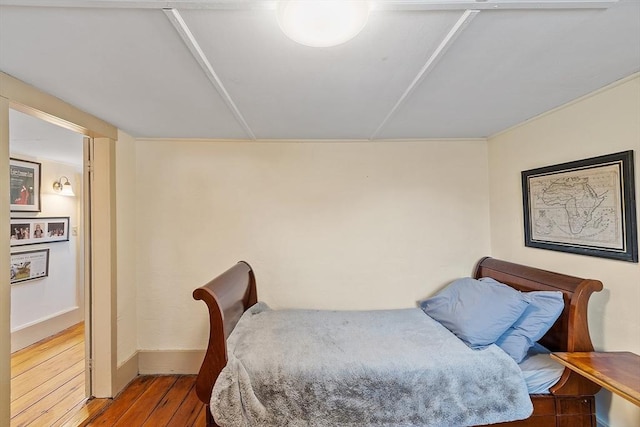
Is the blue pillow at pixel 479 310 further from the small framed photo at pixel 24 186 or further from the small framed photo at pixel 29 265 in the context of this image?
the small framed photo at pixel 24 186

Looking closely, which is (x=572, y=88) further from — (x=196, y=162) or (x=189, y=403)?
(x=189, y=403)

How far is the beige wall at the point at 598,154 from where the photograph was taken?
61.3 inches

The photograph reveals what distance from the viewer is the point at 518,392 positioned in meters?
1.58

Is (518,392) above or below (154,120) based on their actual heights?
below

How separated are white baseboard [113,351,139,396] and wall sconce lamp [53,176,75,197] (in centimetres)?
249

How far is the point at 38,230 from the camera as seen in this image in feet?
11.2

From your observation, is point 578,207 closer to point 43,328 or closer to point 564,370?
point 564,370

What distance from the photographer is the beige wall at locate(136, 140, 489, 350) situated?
265 centimetres

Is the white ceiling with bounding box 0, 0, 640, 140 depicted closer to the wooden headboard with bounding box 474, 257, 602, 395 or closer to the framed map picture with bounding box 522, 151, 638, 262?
the framed map picture with bounding box 522, 151, 638, 262

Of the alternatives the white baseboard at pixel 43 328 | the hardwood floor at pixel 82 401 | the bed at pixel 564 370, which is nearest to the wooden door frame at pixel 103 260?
the hardwood floor at pixel 82 401

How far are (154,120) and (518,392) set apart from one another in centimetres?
296

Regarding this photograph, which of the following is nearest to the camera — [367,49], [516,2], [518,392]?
[516,2]

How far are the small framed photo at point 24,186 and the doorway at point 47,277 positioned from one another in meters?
0.01

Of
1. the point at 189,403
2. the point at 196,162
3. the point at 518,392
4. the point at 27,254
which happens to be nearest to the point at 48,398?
the point at 189,403
